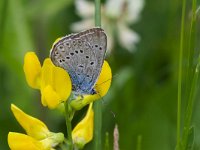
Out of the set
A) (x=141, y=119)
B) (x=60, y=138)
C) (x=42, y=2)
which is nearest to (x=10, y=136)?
(x=60, y=138)

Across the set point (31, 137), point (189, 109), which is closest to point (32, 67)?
point (31, 137)

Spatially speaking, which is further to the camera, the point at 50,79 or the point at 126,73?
the point at 126,73

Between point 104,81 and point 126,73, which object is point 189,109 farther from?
point 126,73

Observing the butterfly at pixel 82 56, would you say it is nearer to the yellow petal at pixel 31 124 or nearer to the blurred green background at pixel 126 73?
the yellow petal at pixel 31 124

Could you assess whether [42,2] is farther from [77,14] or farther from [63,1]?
[77,14]

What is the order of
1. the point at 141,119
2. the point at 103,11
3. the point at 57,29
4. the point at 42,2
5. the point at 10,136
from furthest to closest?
the point at 57,29 < the point at 103,11 < the point at 42,2 < the point at 141,119 < the point at 10,136

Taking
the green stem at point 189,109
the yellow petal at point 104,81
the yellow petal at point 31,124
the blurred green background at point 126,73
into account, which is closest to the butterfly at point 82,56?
the yellow petal at point 104,81

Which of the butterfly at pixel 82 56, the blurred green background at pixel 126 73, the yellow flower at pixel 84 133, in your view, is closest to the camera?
the butterfly at pixel 82 56
